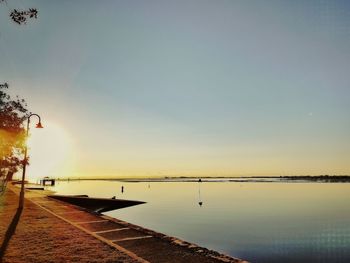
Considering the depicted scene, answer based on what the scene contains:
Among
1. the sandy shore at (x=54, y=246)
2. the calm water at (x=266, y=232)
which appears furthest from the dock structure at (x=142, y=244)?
the calm water at (x=266, y=232)

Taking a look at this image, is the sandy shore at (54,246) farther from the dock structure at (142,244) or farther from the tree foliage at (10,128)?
the tree foliage at (10,128)

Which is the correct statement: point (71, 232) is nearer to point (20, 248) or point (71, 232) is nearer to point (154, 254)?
point (20, 248)

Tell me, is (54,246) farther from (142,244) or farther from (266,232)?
(266,232)

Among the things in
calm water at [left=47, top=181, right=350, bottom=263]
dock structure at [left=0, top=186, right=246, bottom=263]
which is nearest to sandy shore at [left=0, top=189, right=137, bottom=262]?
dock structure at [left=0, top=186, right=246, bottom=263]

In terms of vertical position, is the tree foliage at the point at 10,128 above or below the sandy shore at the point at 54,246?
above

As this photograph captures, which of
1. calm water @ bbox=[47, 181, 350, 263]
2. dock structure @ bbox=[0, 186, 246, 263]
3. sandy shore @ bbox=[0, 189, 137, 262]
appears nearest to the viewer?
sandy shore @ bbox=[0, 189, 137, 262]

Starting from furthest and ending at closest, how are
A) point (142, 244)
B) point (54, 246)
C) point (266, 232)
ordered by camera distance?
point (266, 232)
point (142, 244)
point (54, 246)

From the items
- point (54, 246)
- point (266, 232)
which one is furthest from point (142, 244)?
point (266, 232)

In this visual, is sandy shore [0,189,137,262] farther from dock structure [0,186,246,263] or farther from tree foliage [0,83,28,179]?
tree foliage [0,83,28,179]

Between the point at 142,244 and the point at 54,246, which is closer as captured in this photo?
the point at 54,246

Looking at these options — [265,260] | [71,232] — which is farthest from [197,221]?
[71,232]

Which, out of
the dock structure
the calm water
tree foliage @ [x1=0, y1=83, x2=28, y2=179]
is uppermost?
tree foliage @ [x1=0, y1=83, x2=28, y2=179]

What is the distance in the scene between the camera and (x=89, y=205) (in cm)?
4059

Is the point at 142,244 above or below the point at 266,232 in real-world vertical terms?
above
